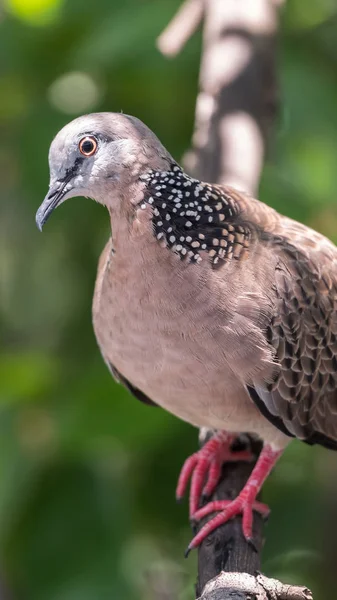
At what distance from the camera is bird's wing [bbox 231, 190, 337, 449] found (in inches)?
116

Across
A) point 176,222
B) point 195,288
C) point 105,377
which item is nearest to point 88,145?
point 176,222

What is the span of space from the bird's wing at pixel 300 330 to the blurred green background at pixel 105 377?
0.67m

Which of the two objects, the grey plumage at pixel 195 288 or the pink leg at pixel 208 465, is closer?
the grey plumage at pixel 195 288

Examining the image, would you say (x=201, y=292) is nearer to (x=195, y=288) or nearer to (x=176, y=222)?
(x=195, y=288)

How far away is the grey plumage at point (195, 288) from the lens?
2.72 meters

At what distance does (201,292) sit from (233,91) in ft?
4.04

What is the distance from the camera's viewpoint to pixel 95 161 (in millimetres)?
2672

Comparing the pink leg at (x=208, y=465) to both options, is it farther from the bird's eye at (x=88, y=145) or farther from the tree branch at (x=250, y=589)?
the bird's eye at (x=88, y=145)

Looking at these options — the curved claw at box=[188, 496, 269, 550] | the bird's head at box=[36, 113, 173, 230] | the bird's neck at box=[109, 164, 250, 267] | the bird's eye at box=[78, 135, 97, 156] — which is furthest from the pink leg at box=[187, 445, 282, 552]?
the bird's eye at box=[78, 135, 97, 156]

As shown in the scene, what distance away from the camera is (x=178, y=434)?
4.01 metres

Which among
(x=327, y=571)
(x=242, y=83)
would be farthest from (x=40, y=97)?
(x=327, y=571)

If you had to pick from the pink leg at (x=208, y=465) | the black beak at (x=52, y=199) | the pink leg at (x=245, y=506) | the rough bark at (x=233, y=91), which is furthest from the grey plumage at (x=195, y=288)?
the rough bark at (x=233, y=91)

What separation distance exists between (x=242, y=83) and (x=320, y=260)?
980 mm

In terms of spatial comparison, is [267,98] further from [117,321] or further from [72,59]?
[117,321]
